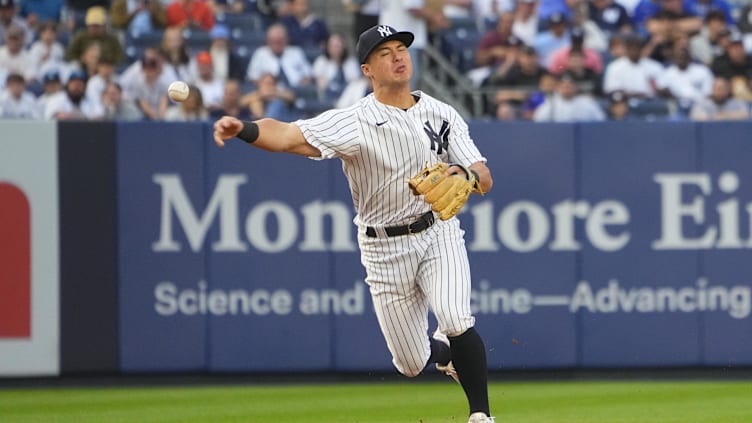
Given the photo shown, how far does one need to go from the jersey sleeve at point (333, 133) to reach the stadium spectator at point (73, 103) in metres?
6.05

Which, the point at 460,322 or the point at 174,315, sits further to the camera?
the point at 174,315

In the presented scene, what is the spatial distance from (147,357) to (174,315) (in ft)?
1.27

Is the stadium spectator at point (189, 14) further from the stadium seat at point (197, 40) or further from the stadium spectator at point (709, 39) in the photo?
the stadium spectator at point (709, 39)

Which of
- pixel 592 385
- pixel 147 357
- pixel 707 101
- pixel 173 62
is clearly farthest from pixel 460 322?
pixel 173 62

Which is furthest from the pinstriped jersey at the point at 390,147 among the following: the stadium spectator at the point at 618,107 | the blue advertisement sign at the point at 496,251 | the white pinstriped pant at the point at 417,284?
the stadium spectator at the point at 618,107

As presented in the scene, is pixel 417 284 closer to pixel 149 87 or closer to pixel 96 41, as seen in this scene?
pixel 149 87

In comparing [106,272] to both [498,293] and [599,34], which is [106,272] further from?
[599,34]

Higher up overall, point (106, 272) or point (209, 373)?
point (106, 272)

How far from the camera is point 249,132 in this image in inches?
228

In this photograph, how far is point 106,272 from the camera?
10.3 metres

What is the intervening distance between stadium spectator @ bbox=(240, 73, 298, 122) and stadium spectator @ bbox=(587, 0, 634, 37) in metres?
4.10

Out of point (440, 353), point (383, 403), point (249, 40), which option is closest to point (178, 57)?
point (249, 40)

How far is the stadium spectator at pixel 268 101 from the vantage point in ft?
38.6

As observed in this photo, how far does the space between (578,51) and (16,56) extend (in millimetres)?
5373
